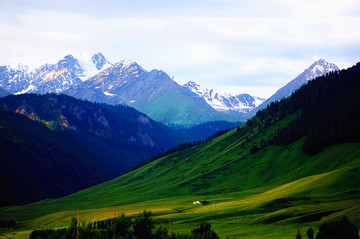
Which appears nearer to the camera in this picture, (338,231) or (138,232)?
(338,231)

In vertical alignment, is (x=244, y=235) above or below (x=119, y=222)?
below

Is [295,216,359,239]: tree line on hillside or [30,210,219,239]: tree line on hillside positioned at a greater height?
[30,210,219,239]: tree line on hillside

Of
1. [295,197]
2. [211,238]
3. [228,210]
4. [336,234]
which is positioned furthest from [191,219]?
[336,234]

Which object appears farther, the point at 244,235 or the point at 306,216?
the point at 306,216

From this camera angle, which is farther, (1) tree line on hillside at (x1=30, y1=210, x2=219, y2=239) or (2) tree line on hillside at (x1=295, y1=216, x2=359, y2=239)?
(1) tree line on hillside at (x1=30, y1=210, x2=219, y2=239)

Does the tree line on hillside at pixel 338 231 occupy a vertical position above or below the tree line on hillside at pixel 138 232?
below

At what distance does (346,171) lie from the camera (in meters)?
182

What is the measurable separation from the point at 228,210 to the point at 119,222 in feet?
206

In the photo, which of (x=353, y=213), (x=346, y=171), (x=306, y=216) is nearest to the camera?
(x=353, y=213)

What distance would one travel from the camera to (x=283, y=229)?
396 feet

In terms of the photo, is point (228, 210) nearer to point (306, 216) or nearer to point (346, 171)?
point (306, 216)

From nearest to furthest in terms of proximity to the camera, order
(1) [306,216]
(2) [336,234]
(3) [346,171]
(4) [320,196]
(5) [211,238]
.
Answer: (2) [336,234]
(5) [211,238]
(1) [306,216]
(4) [320,196]
(3) [346,171]

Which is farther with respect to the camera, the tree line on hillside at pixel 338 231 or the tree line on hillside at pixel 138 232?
the tree line on hillside at pixel 138 232

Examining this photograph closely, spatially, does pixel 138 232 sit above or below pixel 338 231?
above
